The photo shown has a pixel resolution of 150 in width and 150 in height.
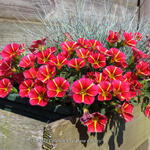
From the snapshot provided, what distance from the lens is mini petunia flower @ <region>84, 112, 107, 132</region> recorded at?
0.78 metres

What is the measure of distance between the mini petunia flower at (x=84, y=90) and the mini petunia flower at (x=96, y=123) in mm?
67

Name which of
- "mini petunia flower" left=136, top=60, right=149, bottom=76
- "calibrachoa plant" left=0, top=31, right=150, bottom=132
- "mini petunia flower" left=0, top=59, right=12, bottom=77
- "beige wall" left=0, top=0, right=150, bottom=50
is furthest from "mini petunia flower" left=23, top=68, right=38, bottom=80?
"beige wall" left=0, top=0, right=150, bottom=50

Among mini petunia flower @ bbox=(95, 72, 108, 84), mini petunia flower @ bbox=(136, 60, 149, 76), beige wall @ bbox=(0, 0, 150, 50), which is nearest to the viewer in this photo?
mini petunia flower @ bbox=(95, 72, 108, 84)

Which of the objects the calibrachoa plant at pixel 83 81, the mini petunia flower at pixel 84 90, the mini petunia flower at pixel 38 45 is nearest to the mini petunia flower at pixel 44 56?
the calibrachoa plant at pixel 83 81

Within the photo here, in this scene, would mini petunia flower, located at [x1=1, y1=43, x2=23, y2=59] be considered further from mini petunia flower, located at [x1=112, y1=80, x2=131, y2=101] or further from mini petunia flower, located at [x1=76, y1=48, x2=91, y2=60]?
mini petunia flower, located at [x1=112, y1=80, x2=131, y2=101]

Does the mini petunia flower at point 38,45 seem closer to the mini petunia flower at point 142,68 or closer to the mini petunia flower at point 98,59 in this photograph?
the mini petunia flower at point 98,59

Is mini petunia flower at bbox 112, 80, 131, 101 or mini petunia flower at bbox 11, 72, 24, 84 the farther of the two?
mini petunia flower at bbox 11, 72, 24, 84

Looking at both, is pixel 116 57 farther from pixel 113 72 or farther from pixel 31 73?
pixel 31 73

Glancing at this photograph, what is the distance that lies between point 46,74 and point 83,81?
17 cm

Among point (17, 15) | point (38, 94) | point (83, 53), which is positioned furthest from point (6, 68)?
point (17, 15)

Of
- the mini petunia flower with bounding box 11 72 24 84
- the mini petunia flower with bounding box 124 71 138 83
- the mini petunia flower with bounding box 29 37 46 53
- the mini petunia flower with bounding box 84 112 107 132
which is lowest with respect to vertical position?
the mini petunia flower with bounding box 84 112 107 132

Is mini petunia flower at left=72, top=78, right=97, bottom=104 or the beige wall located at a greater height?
the beige wall

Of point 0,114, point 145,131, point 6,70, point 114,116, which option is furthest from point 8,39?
point 145,131

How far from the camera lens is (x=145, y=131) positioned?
1.34 metres
